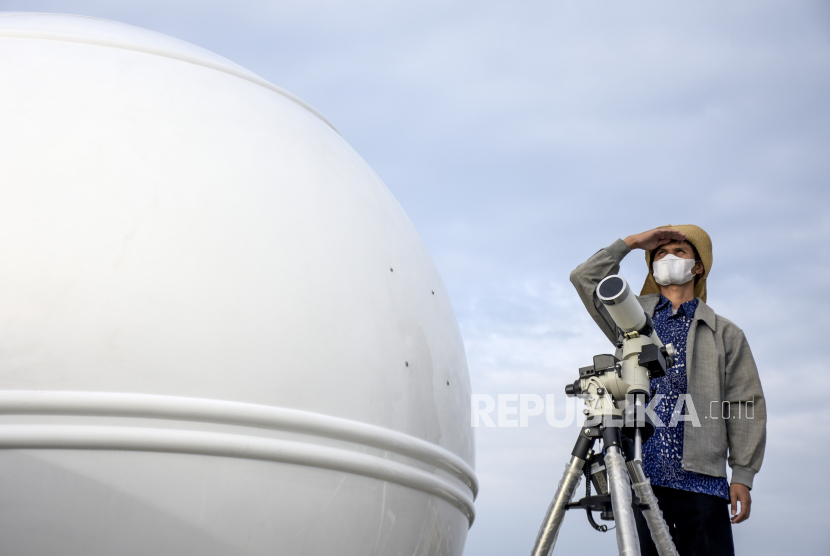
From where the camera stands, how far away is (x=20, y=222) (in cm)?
156

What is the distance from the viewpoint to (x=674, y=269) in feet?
9.93

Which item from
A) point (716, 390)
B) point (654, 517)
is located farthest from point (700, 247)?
point (654, 517)

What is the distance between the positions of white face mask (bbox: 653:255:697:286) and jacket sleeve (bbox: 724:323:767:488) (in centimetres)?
28

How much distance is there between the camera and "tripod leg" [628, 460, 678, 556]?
7.18ft

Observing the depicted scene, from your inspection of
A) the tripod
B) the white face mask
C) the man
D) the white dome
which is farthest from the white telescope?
the white face mask

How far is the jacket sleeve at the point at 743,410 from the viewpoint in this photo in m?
2.77

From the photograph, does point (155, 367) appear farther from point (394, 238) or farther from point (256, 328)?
point (394, 238)

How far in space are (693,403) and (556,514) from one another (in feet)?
2.71

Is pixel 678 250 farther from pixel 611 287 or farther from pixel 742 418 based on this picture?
pixel 611 287

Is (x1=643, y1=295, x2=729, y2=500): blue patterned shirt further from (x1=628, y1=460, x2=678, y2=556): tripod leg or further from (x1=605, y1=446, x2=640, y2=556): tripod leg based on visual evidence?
(x1=605, y1=446, x2=640, y2=556): tripod leg

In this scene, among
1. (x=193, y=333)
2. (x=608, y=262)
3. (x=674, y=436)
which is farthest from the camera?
(x=608, y=262)

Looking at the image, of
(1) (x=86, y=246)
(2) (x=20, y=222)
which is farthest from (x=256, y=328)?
(2) (x=20, y=222)

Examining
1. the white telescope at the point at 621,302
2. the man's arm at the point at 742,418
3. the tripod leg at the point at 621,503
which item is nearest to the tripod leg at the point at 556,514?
the tripod leg at the point at 621,503

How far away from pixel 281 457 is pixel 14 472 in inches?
21.2
